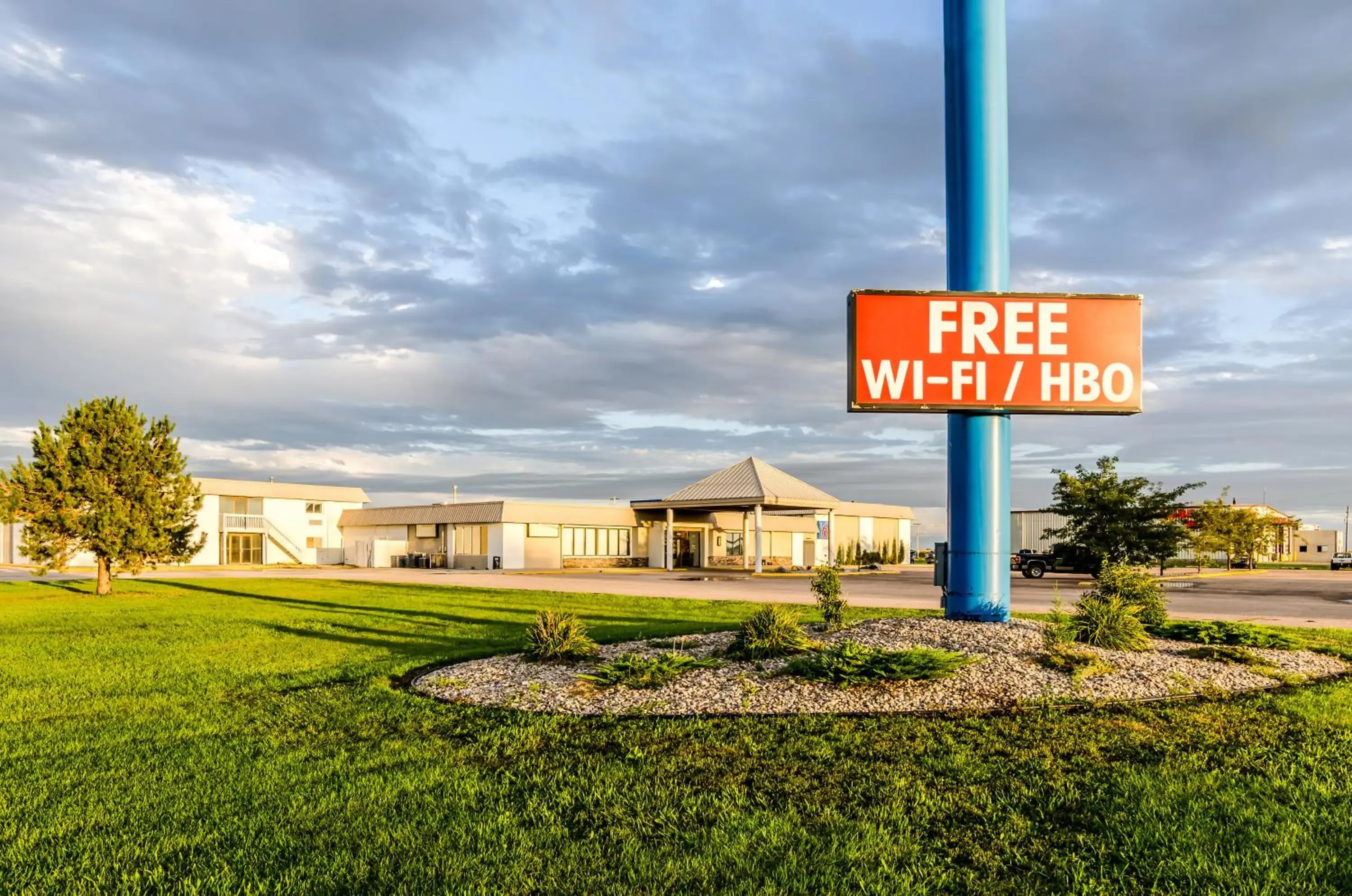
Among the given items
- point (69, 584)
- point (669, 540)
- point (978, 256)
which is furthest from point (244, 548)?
point (978, 256)

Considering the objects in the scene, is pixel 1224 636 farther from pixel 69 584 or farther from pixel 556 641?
pixel 69 584

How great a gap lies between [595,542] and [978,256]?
4437 centimetres

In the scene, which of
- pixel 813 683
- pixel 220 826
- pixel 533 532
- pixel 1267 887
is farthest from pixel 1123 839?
pixel 533 532

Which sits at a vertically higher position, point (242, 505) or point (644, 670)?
point (242, 505)

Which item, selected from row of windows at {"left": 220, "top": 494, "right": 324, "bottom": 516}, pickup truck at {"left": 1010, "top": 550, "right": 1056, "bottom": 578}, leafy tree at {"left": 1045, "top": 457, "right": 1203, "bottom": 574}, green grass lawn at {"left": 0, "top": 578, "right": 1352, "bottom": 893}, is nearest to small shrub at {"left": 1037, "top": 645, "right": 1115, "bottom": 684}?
green grass lawn at {"left": 0, "top": 578, "right": 1352, "bottom": 893}

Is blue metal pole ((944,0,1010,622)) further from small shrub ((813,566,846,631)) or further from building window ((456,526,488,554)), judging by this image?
building window ((456,526,488,554))

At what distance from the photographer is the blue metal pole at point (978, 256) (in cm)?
1158

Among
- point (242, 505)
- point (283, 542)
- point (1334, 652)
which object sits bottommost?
point (283, 542)

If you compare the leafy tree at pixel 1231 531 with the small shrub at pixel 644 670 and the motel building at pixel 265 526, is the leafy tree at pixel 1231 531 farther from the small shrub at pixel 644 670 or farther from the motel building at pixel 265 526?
the motel building at pixel 265 526

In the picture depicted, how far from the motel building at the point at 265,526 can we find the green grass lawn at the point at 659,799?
156 feet

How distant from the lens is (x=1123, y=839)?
4.72 meters

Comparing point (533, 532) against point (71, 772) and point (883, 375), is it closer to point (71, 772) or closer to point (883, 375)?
point (883, 375)

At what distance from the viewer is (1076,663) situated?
8.88 metres

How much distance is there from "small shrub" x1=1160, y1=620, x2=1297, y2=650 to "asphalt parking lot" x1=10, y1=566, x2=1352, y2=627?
695cm
